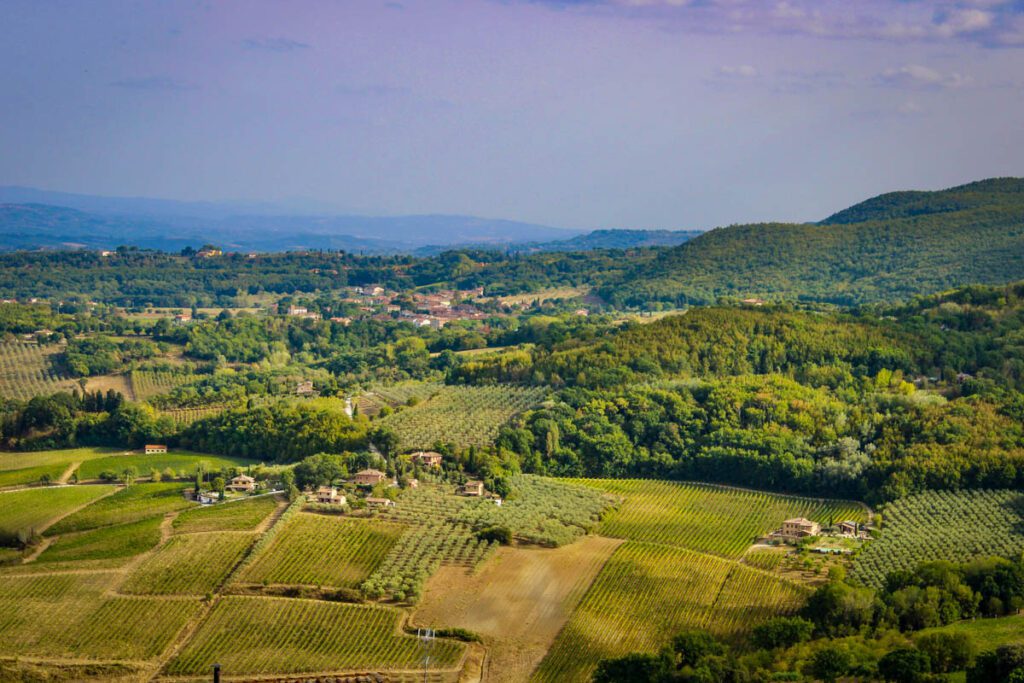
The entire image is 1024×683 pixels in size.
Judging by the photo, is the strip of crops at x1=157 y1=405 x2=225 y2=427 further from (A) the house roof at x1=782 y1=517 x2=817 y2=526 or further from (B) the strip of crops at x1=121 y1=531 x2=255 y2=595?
(A) the house roof at x1=782 y1=517 x2=817 y2=526

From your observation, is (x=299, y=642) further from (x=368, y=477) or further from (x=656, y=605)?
(x=368, y=477)

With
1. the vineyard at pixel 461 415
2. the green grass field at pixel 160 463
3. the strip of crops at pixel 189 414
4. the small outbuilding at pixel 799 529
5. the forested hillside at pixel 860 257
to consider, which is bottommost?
the green grass field at pixel 160 463

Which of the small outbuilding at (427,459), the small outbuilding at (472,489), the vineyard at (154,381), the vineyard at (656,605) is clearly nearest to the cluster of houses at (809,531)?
the vineyard at (656,605)

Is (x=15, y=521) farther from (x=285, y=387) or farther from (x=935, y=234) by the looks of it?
(x=935, y=234)

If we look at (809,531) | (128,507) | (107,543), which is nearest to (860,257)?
(809,531)

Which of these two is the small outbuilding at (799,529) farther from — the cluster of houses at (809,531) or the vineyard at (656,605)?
the vineyard at (656,605)

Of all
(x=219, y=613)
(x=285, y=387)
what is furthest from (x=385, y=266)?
(x=219, y=613)
